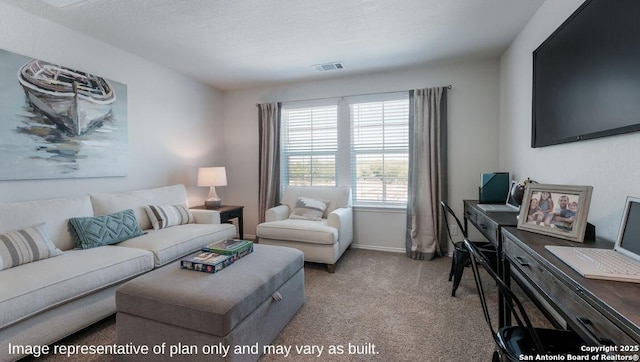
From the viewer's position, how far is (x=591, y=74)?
5.03 ft

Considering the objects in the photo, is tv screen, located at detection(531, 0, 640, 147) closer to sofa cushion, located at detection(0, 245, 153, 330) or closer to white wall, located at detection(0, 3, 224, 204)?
sofa cushion, located at detection(0, 245, 153, 330)

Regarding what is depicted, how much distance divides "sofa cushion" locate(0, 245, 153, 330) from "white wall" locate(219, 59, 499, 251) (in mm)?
2360

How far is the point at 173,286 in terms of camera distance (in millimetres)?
1573

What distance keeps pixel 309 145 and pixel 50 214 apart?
2816 millimetres

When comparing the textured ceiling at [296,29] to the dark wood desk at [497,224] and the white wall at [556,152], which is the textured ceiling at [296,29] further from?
the dark wood desk at [497,224]

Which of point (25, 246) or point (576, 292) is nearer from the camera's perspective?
point (576, 292)

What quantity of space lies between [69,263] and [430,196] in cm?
338

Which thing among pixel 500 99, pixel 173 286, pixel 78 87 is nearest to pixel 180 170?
pixel 78 87

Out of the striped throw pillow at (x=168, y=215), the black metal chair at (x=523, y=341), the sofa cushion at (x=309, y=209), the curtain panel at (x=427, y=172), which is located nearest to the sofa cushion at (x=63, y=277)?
the striped throw pillow at (x=168, y=215)

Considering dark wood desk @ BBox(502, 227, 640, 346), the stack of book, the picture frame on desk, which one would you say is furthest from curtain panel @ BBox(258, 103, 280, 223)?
dark wood desk @ BBox(502, 227, 640, 346)

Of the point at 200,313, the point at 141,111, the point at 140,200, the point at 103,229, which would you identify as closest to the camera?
the point at 200,313

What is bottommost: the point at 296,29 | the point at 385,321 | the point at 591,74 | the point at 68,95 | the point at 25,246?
the point at 385,321

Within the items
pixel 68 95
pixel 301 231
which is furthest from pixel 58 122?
pixel 301 231

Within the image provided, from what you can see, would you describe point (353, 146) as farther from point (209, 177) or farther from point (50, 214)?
point (50, 214)
